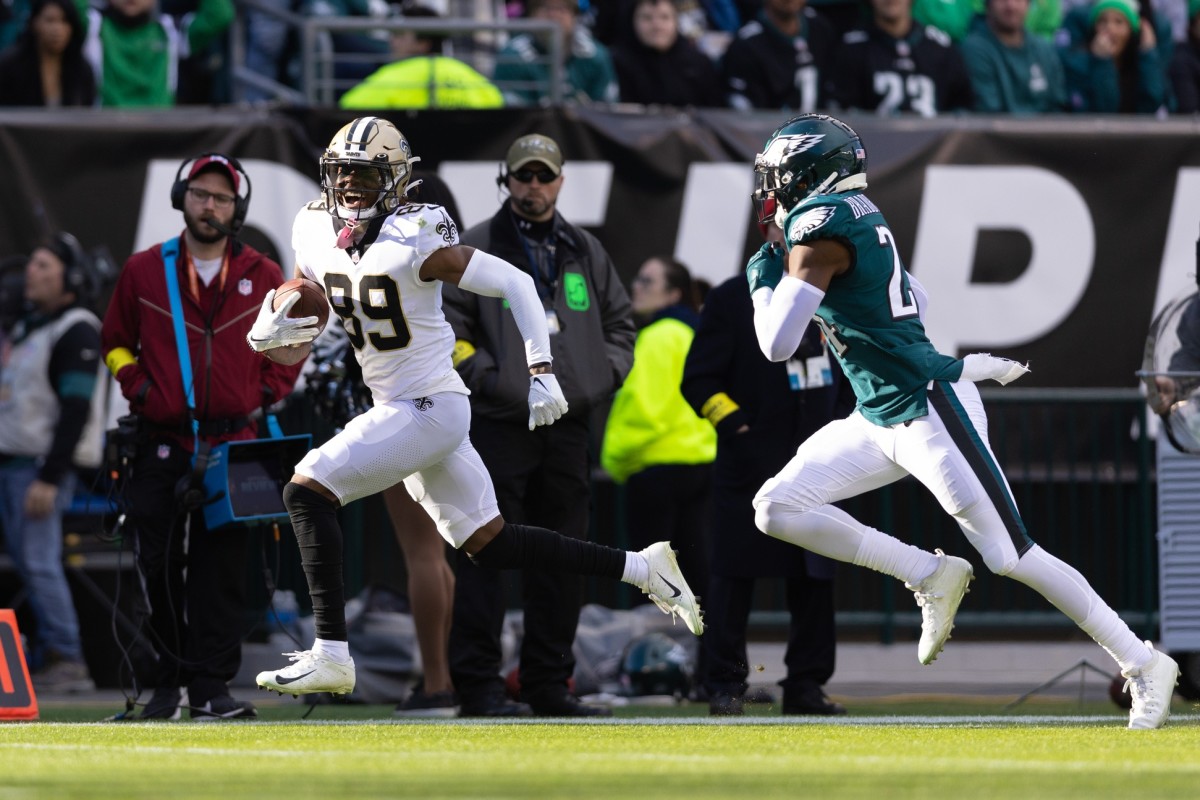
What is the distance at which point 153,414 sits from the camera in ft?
24.6

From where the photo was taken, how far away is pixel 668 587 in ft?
22.4

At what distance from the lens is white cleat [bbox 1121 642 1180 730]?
20.7ft

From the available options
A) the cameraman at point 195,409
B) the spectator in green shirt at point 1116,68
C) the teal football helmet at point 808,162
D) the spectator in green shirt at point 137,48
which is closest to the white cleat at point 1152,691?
the teal football helmet at point 808,162

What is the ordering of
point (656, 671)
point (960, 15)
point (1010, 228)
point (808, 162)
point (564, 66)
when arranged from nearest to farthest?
point (808, 162)
point (656, 671)
point (1010, 228)
point (564, 66)
point (960, 15)

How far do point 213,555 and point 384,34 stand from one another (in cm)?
533

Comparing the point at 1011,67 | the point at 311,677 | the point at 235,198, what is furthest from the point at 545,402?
the point at 1011,67

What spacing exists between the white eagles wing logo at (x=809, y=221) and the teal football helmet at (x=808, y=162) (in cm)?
22

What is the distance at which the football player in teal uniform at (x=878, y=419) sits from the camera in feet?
20.6

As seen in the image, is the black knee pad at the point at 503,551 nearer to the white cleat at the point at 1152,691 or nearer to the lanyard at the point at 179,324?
the lanyard at the point at 179,324

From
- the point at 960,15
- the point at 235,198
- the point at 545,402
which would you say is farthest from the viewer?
the point at 960,15

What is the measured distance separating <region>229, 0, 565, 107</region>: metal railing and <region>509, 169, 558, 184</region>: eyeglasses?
2712 mm

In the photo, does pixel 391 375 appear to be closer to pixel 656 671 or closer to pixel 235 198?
pixel 235 198

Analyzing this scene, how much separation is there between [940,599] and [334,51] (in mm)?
6523

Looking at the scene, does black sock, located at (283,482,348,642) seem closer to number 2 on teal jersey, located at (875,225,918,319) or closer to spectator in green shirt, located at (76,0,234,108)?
number 2 on teal jersey, located at (875,225,918,319)
